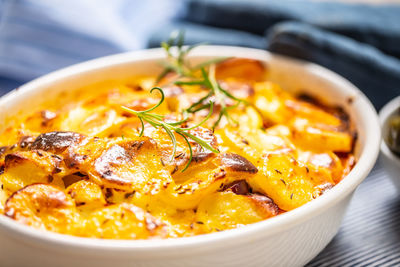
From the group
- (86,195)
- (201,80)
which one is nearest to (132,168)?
(86,195)

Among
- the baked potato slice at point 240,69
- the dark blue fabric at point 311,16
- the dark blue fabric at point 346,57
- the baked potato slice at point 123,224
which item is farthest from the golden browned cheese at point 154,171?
the dark blue fabric at point 311,16

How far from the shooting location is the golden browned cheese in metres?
1.62

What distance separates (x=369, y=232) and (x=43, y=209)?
1412mm

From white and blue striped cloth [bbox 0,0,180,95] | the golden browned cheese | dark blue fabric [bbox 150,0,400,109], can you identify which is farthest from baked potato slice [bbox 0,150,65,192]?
white and blue striped cloth [bbox 0,0,180,95]

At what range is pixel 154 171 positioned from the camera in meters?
1.79

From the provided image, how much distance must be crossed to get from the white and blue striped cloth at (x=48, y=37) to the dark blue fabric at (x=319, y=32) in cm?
46

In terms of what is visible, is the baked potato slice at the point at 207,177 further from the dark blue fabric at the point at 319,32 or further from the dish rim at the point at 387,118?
the dark blue fabric at the point at 319,32

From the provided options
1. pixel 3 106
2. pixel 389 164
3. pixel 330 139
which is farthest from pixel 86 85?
pixel 389 164

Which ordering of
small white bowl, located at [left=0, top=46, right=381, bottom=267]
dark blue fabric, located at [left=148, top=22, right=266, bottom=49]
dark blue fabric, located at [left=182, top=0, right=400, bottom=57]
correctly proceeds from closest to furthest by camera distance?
small white bowl, located at [left=0, top=46, right=381, bottom=267]
dark blue fabric, located at [left=182, top=0, right=400, bottom=57]
dark blue fabric, located at [left=148, top=22, right=266, bottom=49]

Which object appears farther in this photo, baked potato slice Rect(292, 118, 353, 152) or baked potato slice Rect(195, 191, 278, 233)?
baked potato slice Rect(292, 118, 353, 152)

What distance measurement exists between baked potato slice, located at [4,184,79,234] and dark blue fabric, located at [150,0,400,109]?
1.78 m

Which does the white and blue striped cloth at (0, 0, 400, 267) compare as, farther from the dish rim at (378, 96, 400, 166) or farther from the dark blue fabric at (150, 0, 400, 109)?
the dish rim at (378, 96, 400, 166)

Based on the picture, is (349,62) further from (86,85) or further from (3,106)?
(3,106)

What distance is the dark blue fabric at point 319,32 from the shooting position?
9.43 ft
